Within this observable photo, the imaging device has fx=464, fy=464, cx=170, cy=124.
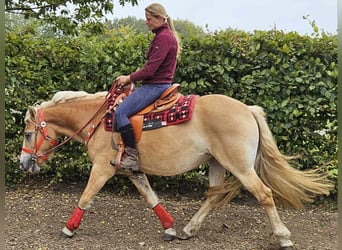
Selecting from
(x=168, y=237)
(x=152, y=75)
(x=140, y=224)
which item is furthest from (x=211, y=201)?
(x=152, y=75)

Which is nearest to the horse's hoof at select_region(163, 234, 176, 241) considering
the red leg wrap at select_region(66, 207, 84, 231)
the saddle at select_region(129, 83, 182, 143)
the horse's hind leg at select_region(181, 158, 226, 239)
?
the horse's hind leg at select_region(181, 158, 226, 239)

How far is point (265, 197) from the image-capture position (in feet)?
14.3

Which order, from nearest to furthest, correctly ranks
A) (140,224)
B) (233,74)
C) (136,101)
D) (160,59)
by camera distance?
(160,59), (136,101), (140,224), (233,74)

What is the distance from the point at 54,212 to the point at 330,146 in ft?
11.7

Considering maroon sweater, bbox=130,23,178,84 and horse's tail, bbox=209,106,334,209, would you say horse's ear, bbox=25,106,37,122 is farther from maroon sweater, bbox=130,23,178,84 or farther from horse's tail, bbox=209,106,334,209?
horse's tail, bbox=209,106,334,209

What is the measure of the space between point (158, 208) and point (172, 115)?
3.32ft

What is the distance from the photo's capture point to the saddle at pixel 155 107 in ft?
14.6

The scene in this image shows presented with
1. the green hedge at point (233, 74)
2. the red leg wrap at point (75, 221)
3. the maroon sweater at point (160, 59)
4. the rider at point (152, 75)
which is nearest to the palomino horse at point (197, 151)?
the red leg wrap at point (75, 221)

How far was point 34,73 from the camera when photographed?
636cm

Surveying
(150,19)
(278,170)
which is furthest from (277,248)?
(150,19)

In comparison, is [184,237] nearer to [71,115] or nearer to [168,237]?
[168,237]

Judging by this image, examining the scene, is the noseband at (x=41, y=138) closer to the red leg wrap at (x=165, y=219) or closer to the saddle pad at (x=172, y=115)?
the saddle pad at (x=172, y=115)

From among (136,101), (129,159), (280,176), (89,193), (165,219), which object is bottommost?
(165,219)

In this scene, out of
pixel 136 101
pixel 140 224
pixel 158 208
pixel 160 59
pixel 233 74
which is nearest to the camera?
pixel 160 59
